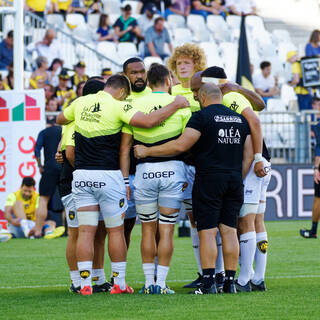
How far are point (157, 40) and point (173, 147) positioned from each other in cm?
1547

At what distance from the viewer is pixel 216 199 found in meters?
8.15

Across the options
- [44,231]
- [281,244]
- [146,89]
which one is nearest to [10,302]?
[146,89]

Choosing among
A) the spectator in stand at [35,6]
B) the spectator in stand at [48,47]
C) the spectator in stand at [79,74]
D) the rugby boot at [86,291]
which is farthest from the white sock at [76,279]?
the spectator in stand at [35,6]

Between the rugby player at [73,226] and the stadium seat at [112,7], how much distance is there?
17.4 meters

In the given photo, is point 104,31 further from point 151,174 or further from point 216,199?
point 216,199

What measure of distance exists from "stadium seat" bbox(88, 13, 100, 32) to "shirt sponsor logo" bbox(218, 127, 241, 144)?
56.0ft

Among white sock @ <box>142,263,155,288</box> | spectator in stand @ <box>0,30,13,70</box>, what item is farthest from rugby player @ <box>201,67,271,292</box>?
spectator in stand @ <box>0,30,13,70</box>

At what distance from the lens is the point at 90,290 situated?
8.33 meters

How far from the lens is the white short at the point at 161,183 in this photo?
8.23 m

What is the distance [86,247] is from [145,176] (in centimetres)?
84

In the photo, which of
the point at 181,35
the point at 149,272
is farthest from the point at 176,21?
the point at 149,272

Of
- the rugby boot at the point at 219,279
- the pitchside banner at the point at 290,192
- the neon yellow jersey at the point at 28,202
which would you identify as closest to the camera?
the rugby boot at the point at 219,279

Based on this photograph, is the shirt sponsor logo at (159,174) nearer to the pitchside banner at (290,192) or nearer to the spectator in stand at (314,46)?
the pitchside banner at (290,192)

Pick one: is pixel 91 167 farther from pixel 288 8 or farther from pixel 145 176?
pixel 288 8
